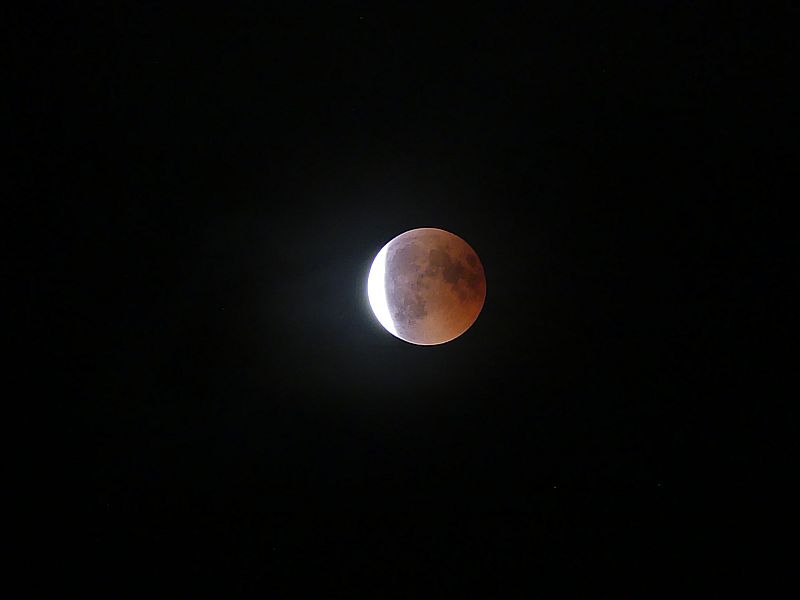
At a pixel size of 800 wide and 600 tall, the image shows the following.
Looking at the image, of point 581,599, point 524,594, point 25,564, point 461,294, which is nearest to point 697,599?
point 581,599

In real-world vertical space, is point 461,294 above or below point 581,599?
above

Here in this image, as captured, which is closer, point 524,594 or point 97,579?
point 97,579

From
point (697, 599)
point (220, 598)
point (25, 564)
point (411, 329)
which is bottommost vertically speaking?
point (697, 599)

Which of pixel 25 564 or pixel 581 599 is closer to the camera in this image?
pixel 25 564

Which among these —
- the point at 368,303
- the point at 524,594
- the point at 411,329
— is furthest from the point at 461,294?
the point at 524,594

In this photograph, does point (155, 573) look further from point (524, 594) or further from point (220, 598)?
point (524, 594)

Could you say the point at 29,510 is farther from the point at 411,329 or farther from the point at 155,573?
the point at 411,329
